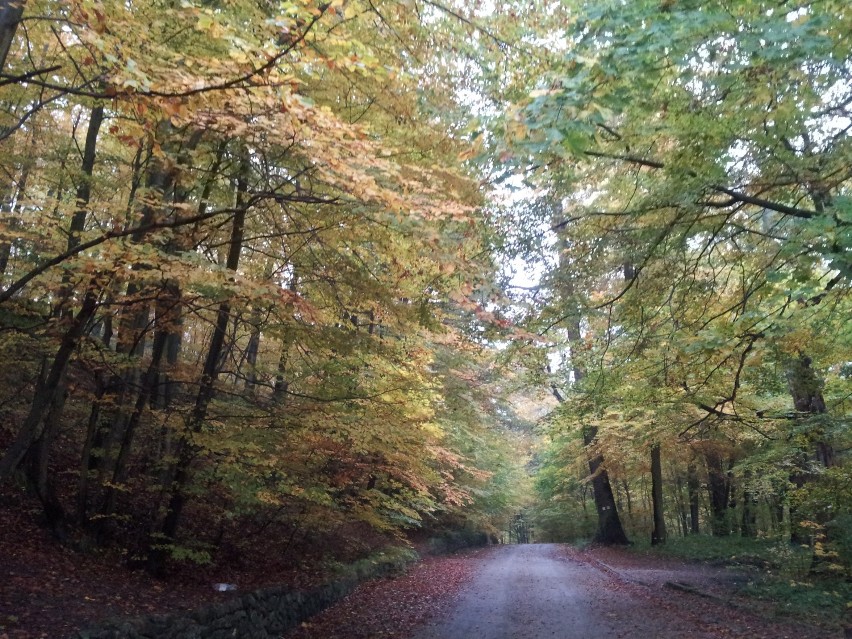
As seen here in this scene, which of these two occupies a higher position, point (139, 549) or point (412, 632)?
point (139, 549)

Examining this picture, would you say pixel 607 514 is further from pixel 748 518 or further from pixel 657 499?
pixel 748 518

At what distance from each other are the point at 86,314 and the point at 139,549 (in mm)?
4102

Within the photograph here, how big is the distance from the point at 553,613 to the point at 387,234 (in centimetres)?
722

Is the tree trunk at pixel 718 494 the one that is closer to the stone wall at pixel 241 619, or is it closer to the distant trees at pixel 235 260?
the distant trees at pixel 235 260

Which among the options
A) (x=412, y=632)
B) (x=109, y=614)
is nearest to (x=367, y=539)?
(x=412, y=632)

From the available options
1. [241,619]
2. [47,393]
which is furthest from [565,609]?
[47,393]

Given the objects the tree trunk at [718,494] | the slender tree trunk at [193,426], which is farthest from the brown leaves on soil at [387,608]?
the tree trunk at [718,494]

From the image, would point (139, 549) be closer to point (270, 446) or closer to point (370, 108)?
point (270, 446)

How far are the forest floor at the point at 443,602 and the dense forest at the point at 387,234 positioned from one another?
0.70 m

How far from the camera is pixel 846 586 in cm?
916

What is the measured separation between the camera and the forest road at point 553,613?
8.27 meters

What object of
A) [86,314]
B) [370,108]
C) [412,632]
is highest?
[370,108]

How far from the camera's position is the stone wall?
233 inches

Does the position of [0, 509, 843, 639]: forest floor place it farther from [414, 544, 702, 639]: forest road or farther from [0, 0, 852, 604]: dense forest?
[0, 0, 852, 604]: dense forest
